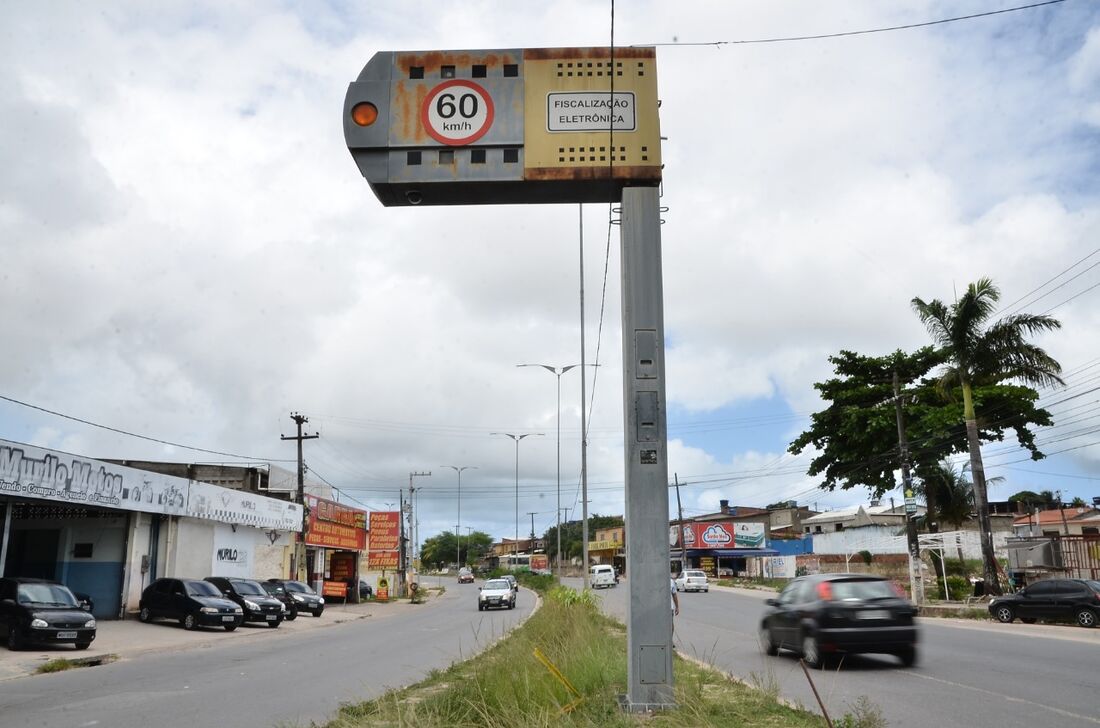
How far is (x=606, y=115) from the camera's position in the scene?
8.18 metres

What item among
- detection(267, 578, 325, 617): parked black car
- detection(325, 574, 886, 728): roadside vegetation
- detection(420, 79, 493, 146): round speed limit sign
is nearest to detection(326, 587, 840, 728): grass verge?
detection(325, 574, 886, 728): roadside vegetation

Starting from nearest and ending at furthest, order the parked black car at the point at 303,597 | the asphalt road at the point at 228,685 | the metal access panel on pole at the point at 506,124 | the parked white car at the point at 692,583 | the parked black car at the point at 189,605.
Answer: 1. the metal access panel on pole at the point at 506,124
2. the asphalt road at the point at 228,685
3. the parked black car at the point at 189,605
4. the parked black car at the point at 303,597
5. the parked white car at the point at 692,583

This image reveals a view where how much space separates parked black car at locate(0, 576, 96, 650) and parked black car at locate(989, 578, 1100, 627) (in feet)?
77.7

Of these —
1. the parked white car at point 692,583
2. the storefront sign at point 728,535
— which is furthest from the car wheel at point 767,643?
the storefront sign at point 728,535

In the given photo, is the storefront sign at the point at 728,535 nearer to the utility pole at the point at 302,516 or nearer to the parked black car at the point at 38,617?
the utility pole at the point at 302,516

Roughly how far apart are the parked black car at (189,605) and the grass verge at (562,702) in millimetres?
17479

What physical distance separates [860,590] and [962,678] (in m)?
1.87

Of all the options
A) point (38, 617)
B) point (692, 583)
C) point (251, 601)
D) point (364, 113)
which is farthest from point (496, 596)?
point (364, 113)

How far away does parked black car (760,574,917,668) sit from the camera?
13.3m

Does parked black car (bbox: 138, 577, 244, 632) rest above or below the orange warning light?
below

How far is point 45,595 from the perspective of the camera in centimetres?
1922

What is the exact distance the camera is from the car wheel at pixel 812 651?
1348cm

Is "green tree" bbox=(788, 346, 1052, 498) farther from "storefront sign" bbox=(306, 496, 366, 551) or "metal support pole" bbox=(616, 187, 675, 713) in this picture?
"metal support pole" bbox=(616, 187, 675, 713)

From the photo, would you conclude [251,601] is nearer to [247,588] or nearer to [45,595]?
[247,588]
